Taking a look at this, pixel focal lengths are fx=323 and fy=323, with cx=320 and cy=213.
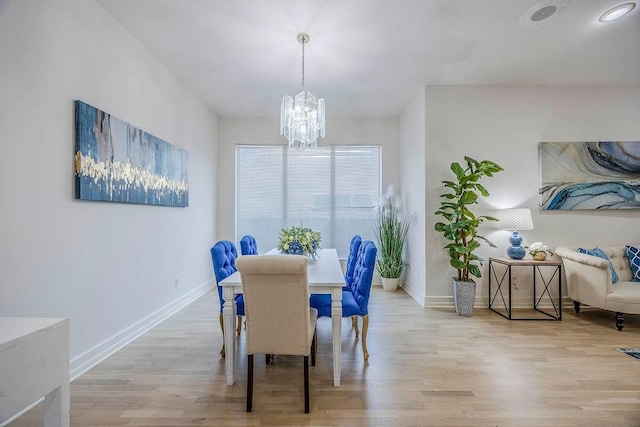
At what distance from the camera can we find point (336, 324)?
219cm

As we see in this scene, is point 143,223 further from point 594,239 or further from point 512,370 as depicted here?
point 594,239

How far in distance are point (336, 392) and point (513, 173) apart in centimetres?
358

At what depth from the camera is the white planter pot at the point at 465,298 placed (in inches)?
149

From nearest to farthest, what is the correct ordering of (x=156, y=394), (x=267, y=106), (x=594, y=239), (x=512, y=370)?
(x=156, y=394) < (x=512, y=370) < (x=594, y=239) < (x=267, y=106)

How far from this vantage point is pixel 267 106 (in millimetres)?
5012

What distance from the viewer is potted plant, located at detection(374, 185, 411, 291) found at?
5.08m

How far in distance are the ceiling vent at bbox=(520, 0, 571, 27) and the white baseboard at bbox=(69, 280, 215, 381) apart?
174 inches

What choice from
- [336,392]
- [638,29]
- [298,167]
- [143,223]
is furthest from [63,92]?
[638,29]

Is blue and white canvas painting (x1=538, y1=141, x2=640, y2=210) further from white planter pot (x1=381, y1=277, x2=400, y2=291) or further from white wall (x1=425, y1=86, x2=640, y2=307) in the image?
white planter pot (x1=381, y1=277, x2=400, y2=291)

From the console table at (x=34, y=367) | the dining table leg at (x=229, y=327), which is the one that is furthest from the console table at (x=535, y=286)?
the console table at (x=34, y=367)

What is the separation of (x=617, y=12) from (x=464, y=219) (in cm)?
221

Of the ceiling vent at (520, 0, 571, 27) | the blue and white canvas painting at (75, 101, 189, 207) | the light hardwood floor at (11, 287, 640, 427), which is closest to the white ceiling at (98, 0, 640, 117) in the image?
the ceiling vent at (520, 0, 571, 27)

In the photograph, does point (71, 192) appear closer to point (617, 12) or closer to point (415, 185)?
point (415, 185)

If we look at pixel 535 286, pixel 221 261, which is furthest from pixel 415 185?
→ pixel 221 261
